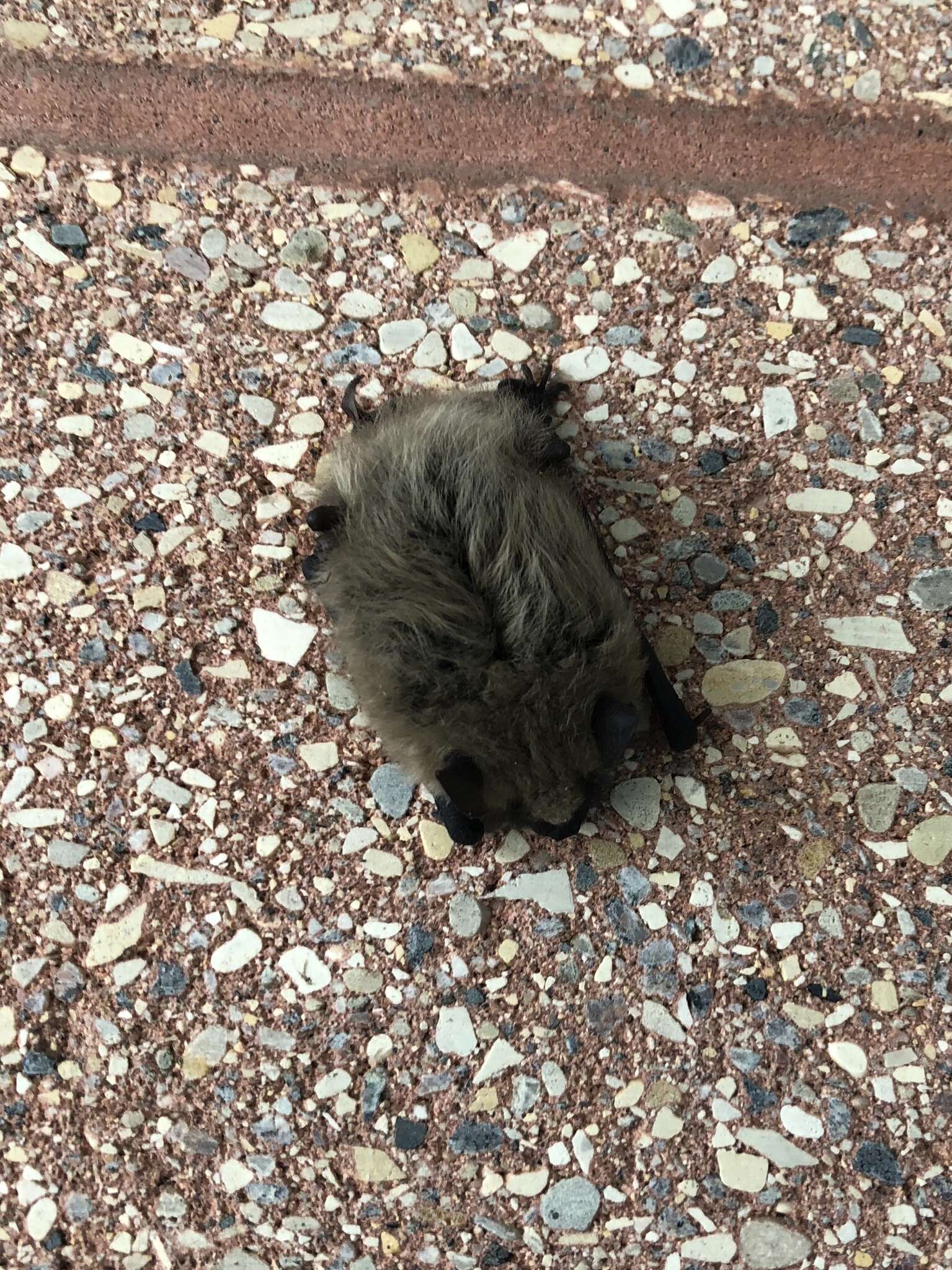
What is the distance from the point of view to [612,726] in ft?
8.25

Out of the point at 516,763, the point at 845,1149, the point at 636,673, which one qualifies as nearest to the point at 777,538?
the point at 636,673

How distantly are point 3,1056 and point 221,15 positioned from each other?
3.50 metres

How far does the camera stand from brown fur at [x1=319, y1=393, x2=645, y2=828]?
2520mm

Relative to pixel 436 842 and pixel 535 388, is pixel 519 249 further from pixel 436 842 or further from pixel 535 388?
pixel 436 842

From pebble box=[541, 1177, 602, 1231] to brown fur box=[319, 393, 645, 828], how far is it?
0.99m

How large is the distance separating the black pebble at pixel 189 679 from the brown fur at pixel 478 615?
522 mm

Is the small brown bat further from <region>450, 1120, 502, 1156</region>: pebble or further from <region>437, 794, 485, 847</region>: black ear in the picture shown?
<region>450, 1120, 502, 1156</region>: pebble

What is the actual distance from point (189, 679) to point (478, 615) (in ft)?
3.42

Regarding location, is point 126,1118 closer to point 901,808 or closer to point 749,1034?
point 749,1034

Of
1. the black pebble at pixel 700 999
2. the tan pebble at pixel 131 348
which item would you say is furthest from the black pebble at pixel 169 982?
the tan pebble at pixel 131 348

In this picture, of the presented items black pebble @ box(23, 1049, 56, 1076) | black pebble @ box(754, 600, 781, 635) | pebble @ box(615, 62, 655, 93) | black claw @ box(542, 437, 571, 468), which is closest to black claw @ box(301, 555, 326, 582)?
black claw @ box(542, 437, 571, 468)

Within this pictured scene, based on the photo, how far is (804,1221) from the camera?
8.69ft

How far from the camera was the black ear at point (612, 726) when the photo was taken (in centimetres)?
252

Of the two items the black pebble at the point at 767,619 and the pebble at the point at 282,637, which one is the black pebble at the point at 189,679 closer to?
the pebble at the point at 282,637
